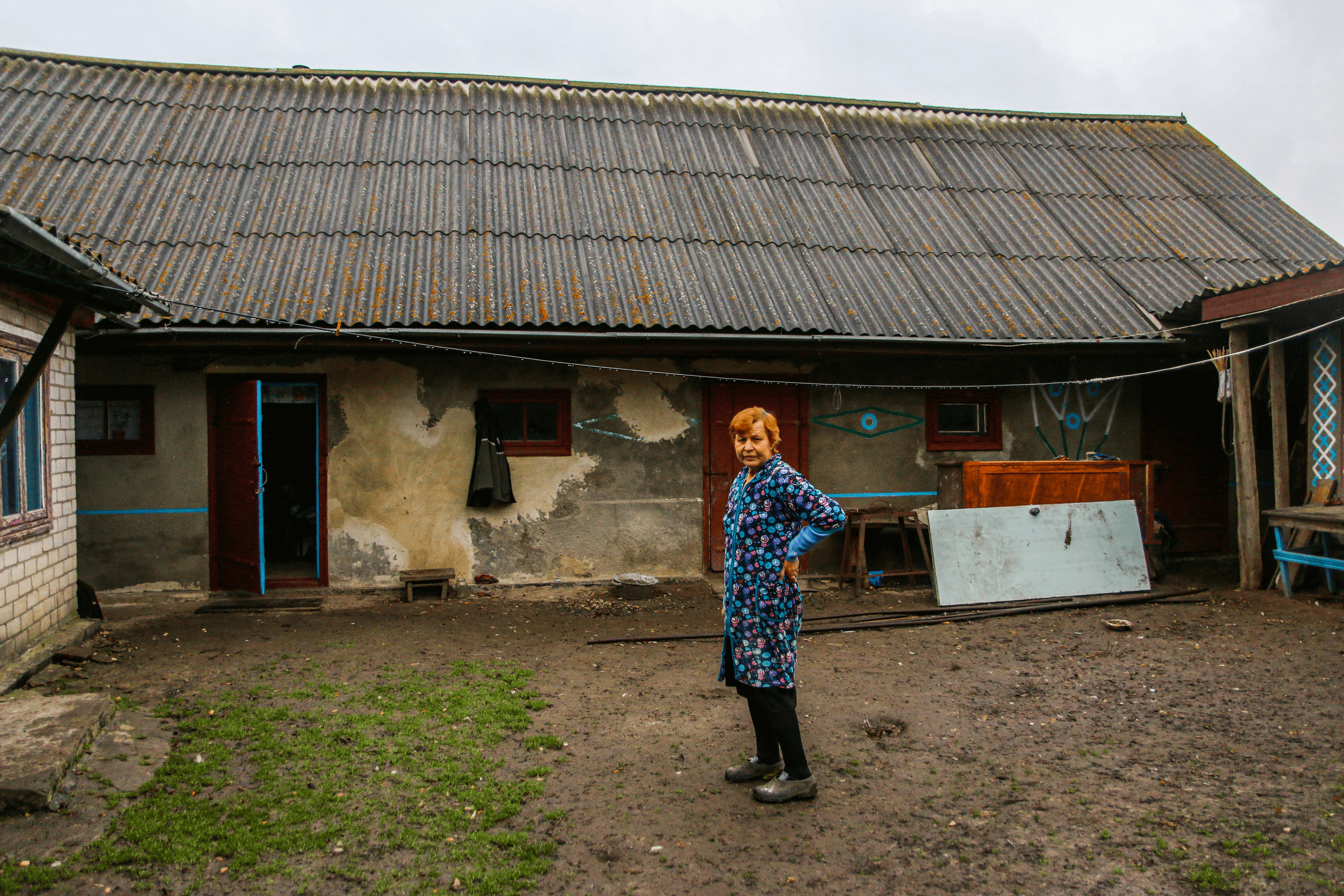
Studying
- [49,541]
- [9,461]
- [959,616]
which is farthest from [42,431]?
[959,616]

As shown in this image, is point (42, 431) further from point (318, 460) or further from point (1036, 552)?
point (1036, 552)

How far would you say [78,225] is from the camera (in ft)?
29.4

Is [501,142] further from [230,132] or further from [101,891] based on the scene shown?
[101,891]

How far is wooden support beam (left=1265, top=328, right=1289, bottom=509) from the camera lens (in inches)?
332

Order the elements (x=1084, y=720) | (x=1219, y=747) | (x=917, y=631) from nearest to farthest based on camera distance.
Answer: (x=1219, y=747)
(x=1084, y=720)
(x=917, y=631)

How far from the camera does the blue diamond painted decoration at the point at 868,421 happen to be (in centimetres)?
929

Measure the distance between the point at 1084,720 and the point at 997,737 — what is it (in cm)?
65

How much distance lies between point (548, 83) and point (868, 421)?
7.30 m

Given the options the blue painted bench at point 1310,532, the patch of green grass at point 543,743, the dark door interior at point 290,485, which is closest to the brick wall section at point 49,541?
Answer: the dark door interior at point 290,485

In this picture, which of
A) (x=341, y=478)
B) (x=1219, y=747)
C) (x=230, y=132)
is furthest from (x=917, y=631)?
(x=230, y=132)

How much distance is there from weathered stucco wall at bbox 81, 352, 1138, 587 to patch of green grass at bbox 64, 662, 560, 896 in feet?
10.2

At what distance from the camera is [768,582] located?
12.4ft

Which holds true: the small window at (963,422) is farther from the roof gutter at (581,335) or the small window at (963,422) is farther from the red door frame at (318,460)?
the red door frame at (318,460)

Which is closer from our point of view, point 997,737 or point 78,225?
point 997,737
